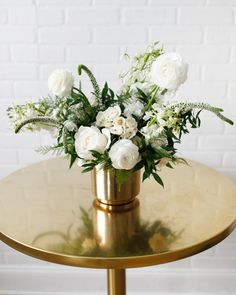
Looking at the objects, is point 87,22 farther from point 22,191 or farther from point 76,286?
point 76,286

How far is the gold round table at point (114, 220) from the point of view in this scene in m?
0.96

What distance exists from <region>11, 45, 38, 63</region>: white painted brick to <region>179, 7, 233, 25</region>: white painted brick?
514 mm

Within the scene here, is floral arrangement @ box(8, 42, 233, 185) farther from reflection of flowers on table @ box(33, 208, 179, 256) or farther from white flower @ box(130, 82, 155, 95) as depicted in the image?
reflection of flowers on table @ box(33, 208, 179, 256)

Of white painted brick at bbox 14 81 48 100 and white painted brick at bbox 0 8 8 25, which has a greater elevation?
white painted brick at bbox 0 8 8 25

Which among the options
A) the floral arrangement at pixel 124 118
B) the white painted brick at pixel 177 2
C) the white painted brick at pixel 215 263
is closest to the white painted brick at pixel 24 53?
the white painted brick at pixel 177 2

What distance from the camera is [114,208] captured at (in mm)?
1135

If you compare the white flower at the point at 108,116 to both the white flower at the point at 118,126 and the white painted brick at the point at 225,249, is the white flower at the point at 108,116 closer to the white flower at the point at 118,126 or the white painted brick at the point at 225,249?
the white flower at the point at 118,126

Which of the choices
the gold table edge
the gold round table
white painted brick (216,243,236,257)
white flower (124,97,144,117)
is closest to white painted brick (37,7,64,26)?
the gold round table

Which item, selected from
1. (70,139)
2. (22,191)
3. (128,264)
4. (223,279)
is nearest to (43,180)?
(22,191)

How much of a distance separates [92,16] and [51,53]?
7.5 inches

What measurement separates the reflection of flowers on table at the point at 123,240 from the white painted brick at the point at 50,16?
30.3 inches

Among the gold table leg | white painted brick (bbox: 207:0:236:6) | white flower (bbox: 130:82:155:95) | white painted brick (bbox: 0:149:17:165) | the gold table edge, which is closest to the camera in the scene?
the gold table edge

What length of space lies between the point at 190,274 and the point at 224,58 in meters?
0.86

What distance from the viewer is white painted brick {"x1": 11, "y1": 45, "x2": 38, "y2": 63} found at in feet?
5.20
